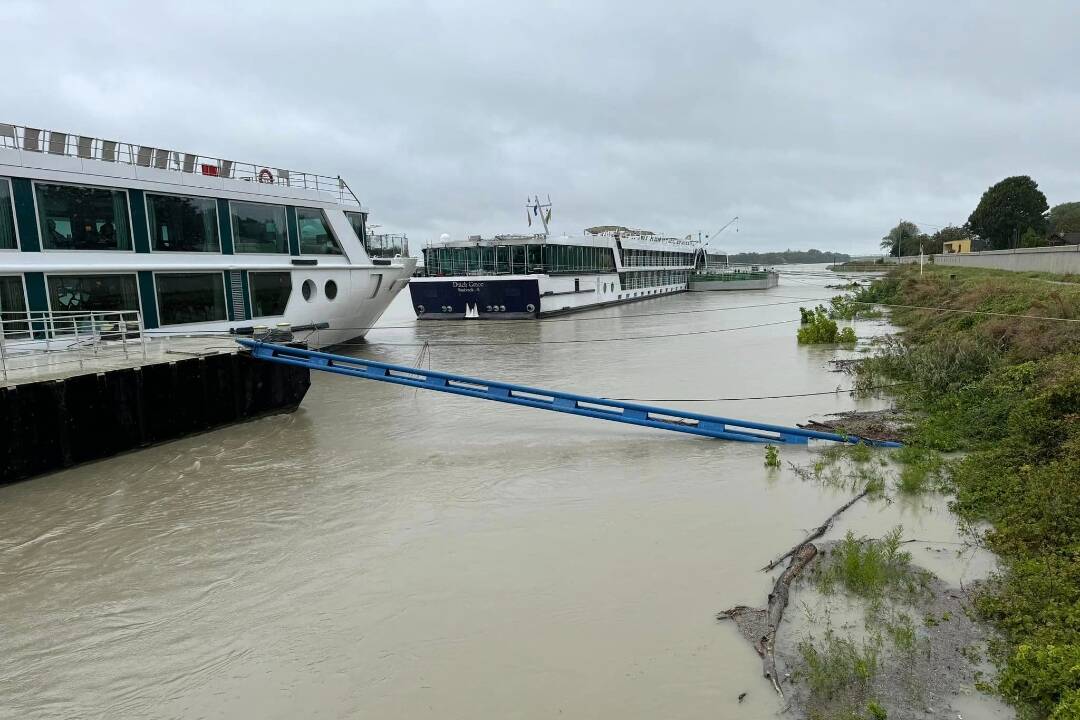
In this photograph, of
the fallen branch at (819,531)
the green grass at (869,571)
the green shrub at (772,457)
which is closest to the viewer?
the green grass at (869,571)

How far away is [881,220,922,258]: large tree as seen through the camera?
124463 mm

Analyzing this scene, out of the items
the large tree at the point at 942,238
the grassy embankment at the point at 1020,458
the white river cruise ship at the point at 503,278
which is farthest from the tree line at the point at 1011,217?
the grassy embankment at the point at 1020,458

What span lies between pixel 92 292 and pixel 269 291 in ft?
15.9

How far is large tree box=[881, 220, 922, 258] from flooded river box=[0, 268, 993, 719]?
385ft

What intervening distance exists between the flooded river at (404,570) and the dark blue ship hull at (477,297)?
2450cm

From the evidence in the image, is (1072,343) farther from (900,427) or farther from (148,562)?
(148,562)

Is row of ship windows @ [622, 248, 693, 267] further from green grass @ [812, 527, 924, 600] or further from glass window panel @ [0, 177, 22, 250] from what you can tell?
green grass @ [812, 527, 924, 600]

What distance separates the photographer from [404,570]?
7.14 m

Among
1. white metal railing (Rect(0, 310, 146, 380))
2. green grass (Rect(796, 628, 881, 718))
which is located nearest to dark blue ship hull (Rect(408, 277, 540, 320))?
white metal railing (Rect(0, 310, 146, 380))

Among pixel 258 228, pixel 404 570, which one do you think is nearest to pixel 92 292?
pixel 258 228

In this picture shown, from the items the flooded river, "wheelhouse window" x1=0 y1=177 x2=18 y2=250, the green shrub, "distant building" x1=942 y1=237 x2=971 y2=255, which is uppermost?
"distant building" x1=942 y1=237 x2=971 y2=255

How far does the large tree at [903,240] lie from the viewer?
12446cm

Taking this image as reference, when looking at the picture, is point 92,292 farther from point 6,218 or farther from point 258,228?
point 258,228

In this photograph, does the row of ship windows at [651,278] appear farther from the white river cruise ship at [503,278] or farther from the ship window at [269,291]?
the ship window at [269,291]
